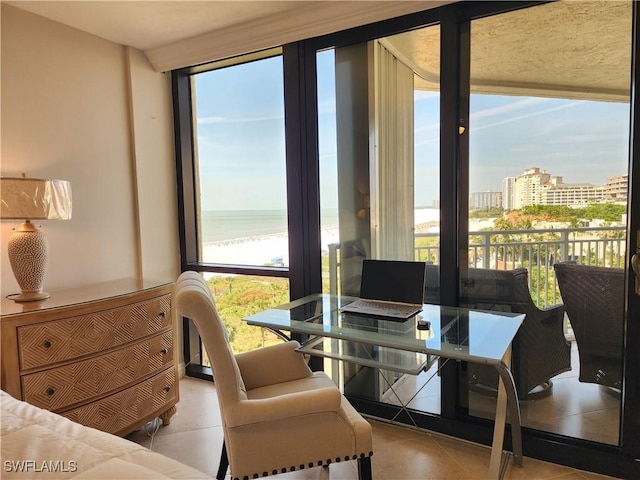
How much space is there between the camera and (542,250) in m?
2.19

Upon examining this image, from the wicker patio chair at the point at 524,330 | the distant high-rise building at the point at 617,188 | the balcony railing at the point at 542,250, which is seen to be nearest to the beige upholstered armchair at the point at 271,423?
the wicker patio chair at the point at 524,330

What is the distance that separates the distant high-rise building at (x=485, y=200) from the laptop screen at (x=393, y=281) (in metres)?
0.47

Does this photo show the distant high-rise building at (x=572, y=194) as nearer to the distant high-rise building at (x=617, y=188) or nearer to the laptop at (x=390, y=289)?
the distant high-rise building at (x=617, y=188)

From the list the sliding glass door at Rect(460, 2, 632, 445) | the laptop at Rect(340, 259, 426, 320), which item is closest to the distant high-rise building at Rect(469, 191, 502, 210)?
the sliding glass door at Rect(460, 2, 632, 445)

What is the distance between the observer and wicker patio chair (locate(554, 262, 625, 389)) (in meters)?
2.02

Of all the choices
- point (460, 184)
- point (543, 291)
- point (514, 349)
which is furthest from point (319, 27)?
point (514, 349)

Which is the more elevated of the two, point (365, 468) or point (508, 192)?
point (508, 192)

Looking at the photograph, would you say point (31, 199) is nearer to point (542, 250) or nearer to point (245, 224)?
point (245, 224)

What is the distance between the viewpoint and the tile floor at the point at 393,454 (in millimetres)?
2059

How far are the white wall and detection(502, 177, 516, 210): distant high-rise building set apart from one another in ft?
7.76

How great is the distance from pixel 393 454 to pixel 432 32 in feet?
7.66

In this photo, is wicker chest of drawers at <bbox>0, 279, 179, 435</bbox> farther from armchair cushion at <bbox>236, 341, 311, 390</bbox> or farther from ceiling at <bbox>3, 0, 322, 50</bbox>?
ceiling at <bbox>3, 0, 322, 50</bbox>

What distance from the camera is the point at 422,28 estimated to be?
2338 millimetres

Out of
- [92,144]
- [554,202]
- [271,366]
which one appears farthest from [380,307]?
[92,144]
